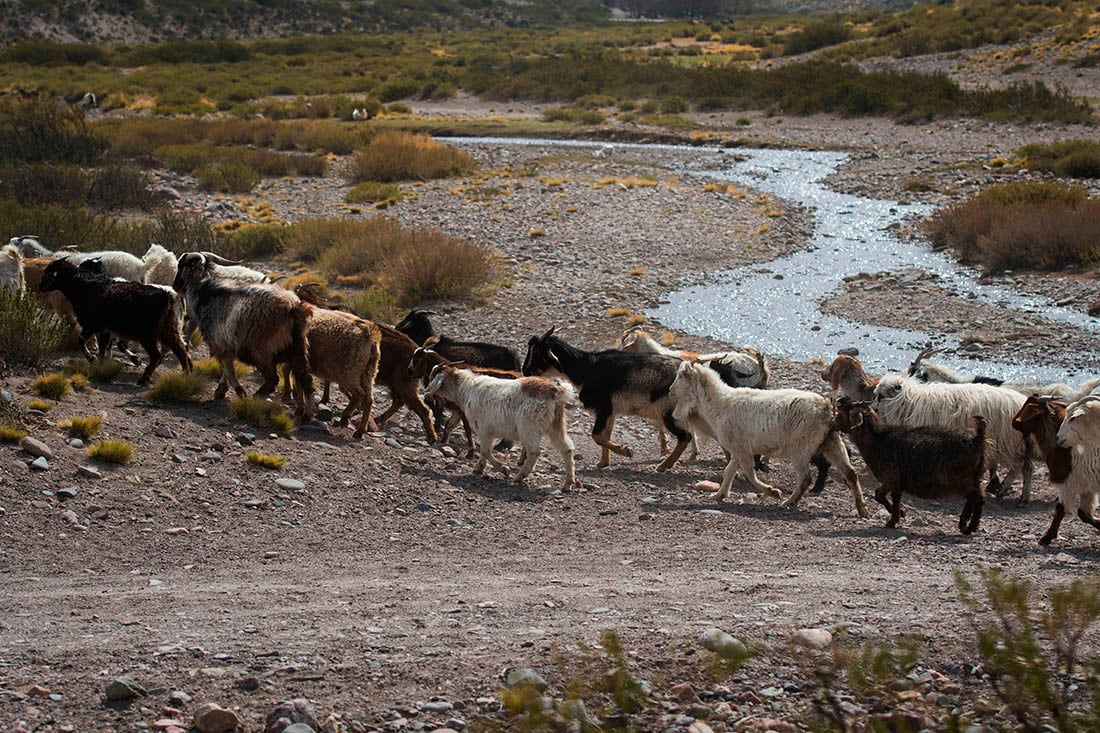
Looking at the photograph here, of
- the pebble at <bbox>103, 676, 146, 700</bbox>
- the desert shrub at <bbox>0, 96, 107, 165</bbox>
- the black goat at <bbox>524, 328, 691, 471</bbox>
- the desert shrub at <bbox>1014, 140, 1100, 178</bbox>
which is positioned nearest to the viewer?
the pebble at <bbox>103, 676, 146, 700</bbox>

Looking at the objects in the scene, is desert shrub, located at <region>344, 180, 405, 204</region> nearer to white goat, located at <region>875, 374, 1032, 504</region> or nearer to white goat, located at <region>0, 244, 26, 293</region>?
white goat, located at <region>0, 244, 26, 293</region>

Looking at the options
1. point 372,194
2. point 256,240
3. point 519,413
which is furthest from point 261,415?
point 372,194

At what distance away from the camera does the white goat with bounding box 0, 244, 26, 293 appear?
38.7ft

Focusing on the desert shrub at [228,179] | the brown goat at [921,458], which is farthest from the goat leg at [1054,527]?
the desert shrub at [228,179]

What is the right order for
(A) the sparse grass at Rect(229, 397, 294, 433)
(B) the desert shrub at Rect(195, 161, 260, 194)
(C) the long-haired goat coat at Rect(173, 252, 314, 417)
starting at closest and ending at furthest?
(A) the sparse grass at Rect(229, 397, 294, 433) < (C) the long-haired goat coat at Rect(173, 252, 314, 417) < (B) the desert shrub at Rect(195, 161, 260, 194)

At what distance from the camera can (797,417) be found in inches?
361

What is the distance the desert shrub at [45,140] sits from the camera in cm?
2612

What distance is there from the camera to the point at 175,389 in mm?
10391

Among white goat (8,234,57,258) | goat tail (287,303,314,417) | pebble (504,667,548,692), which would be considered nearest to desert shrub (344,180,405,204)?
white goat (8,234,57,258)

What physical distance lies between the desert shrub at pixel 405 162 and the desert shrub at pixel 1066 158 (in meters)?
14.0

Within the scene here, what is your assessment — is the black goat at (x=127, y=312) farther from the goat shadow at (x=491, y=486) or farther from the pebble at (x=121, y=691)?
the pebble at (x=121, y=691)

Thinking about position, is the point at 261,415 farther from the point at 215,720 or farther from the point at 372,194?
the point at 372,194

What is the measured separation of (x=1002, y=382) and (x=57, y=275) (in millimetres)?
9118

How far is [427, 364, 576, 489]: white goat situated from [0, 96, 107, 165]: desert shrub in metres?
18.9
